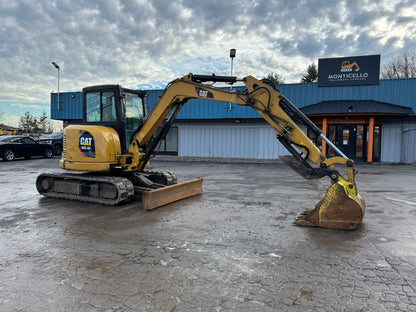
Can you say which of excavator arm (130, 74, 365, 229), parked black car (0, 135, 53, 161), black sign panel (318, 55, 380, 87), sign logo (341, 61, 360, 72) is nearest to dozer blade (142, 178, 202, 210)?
excavator arm (130, 74, 365, 229)

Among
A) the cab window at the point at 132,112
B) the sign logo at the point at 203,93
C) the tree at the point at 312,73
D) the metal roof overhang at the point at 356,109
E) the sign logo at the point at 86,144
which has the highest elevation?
the tree at the point at 312,73

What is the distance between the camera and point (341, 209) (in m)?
5.44

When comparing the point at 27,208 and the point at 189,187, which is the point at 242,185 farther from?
the point at 27,208

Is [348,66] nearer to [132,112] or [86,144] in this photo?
[132,112]

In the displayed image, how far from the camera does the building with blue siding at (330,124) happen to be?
18.6 m

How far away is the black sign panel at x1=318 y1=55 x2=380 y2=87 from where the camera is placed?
1897cm

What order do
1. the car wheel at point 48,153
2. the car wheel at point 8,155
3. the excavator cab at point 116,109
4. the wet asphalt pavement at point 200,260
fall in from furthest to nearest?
the car wheel at point 48,153
the car wheel at point 8,155
the excavator cab at point 116,109
the wet asphalt pavement at point 200,260

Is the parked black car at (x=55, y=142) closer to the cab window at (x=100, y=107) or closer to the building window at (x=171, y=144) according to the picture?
the building window at (x=171, y=144)

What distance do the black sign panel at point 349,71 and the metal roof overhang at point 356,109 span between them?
127 cm

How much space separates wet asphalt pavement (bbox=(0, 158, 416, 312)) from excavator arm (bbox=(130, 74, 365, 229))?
14.9 inches

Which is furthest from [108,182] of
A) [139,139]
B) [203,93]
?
[203,93]

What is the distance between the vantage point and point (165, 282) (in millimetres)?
3492

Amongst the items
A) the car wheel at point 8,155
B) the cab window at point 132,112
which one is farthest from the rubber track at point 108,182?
the car wheel at point 8,155

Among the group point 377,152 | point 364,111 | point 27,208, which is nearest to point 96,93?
point 27,208
